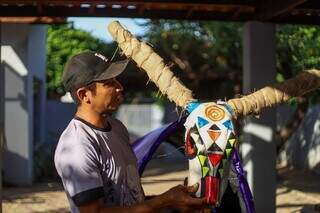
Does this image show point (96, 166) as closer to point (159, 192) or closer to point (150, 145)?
point (150, 145)

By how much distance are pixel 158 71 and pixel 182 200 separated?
2.31 feet

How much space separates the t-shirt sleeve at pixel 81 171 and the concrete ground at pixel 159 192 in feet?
16.1

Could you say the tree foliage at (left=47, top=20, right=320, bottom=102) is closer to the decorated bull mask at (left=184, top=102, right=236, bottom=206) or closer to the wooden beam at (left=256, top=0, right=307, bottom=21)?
the wooden beam at (left=256, top=0, right=307, bottom=21)

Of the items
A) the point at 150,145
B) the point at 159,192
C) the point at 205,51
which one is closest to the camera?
the point at 150,145

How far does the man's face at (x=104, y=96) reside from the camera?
259 centimetres

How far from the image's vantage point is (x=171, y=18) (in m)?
7.38

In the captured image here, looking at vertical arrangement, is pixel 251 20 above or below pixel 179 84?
above

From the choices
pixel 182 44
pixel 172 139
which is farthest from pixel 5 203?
pixel 182 44

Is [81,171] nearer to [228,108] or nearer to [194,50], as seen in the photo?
[228,108]

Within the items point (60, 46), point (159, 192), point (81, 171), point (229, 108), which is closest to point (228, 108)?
point (229, 108)

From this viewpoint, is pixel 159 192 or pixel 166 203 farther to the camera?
pixel 159 192

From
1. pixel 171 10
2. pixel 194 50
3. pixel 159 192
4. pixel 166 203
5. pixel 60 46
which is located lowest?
pixel 159 192

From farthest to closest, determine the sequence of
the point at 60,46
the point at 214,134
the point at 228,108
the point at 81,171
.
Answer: the point at 60,46 < the point at 228,108 < the point at 214,134 < the point at 81,171

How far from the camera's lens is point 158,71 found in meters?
2.84
